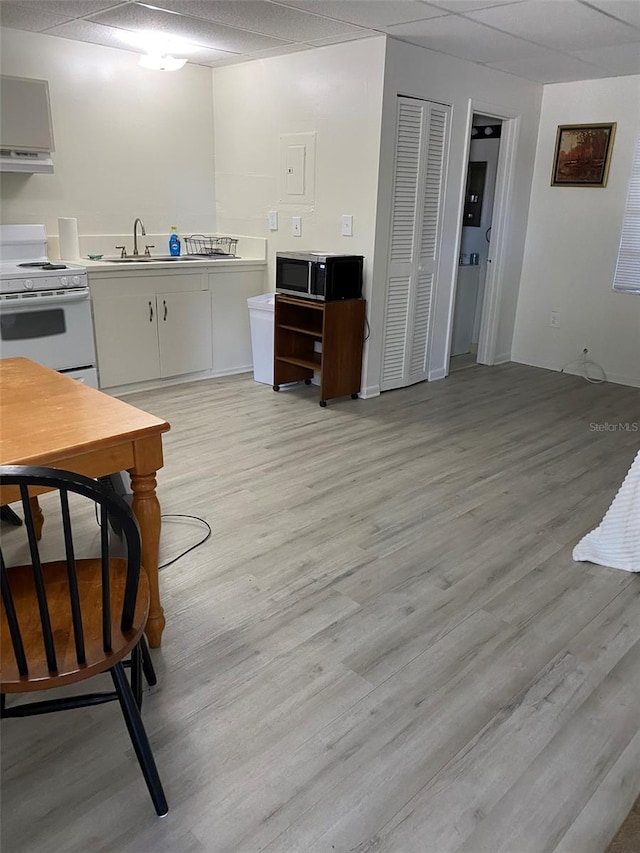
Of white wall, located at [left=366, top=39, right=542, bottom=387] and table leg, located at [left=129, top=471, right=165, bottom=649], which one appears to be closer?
table leg, located at [left=129, top=471, right=165, bottom=649]

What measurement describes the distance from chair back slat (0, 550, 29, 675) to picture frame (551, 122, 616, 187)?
5265 mm

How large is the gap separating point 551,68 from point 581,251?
4.65ft

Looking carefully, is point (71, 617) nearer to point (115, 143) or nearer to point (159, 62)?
point (159, 62)

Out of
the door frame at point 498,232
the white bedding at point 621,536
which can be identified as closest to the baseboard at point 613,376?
the door frame at point 498,232

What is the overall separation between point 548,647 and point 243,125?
4.47m

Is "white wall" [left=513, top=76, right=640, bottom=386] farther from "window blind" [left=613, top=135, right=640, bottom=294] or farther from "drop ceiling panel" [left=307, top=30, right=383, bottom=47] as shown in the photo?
"drop ceiling panel" [left=307, top=30, right=383, bottom=47]

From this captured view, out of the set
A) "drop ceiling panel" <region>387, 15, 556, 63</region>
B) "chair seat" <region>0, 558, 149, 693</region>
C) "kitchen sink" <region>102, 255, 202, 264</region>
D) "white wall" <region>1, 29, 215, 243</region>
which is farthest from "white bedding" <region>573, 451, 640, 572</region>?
"white wall" <region>1, 29, 215, 243</region>

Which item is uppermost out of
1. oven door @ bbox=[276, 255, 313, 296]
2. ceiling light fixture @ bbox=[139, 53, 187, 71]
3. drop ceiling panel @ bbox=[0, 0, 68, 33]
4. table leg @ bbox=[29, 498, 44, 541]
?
drop ceiling panel @ bbox=[0, 0, 68, 33]

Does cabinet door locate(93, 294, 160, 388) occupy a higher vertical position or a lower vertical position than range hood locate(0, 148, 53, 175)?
lower

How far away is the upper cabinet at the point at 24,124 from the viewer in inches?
152

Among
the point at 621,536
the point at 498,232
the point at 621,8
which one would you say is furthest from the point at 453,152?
the point at 621,536

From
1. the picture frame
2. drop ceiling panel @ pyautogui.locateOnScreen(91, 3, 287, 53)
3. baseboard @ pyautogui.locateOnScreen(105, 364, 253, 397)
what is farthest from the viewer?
the picture frame

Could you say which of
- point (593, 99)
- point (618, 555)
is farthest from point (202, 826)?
point (593, 99)

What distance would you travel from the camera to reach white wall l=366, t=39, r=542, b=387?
4164 mm
